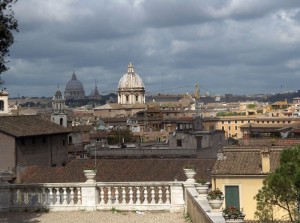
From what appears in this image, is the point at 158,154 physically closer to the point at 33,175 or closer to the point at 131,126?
the point at 33,175

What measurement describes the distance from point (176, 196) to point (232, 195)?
1440cm

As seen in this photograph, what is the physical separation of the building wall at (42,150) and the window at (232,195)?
1068 centimetres

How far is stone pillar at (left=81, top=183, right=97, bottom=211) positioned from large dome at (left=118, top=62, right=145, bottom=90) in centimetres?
17780

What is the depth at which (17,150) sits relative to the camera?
34.9 meters

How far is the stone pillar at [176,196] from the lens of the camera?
45.8 feet

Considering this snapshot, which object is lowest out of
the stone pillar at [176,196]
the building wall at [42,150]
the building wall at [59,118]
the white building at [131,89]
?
the stone pillar at [176,196]

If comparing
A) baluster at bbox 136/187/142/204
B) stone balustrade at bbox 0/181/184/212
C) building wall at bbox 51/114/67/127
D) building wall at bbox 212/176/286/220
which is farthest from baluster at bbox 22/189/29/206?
building wall at bbox 51/114/67/127

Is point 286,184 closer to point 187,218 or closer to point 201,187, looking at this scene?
point 187,218

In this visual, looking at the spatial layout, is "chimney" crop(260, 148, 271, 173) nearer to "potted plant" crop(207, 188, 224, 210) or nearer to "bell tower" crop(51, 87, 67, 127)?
"potted plant" crop(207, 188, 224, 210)

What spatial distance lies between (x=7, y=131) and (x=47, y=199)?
831 inches

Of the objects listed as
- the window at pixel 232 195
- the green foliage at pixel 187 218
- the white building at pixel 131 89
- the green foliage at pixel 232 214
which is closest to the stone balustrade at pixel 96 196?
the green foliage at pixel 187 218

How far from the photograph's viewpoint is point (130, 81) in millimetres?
192000

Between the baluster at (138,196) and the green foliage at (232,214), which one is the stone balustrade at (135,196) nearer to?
the baluster at (138,196)

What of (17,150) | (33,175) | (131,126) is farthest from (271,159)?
(131,126)
